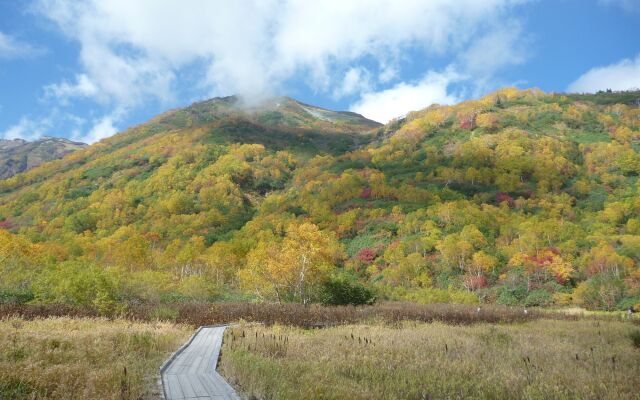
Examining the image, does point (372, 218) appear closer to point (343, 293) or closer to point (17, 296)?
point (343, 293)

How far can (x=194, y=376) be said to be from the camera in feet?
28.5

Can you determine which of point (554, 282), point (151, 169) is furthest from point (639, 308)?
point (151, 169)

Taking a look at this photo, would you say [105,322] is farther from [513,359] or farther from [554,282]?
[554,282]

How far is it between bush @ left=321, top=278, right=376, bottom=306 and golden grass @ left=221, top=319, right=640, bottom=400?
1893 cm

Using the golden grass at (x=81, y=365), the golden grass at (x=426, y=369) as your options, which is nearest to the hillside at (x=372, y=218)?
the golden grass at (x=81, y=365)

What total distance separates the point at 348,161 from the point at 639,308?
135125 mm

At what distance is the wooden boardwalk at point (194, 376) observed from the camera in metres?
7.16

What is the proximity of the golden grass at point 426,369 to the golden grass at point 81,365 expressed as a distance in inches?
75.9

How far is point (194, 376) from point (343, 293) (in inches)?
1083

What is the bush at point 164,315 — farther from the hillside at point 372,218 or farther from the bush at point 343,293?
the bush at point 343,293

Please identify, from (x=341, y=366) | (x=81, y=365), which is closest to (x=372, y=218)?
(x=341, y=366)

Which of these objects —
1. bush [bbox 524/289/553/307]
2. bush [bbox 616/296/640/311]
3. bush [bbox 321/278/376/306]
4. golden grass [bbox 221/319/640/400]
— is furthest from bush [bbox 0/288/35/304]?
bush [bbox 524/289/553/307]

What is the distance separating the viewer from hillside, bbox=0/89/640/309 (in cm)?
4466

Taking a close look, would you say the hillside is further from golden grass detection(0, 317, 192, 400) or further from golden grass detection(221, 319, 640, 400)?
golden grass detection(221, 319, 640, 400)
